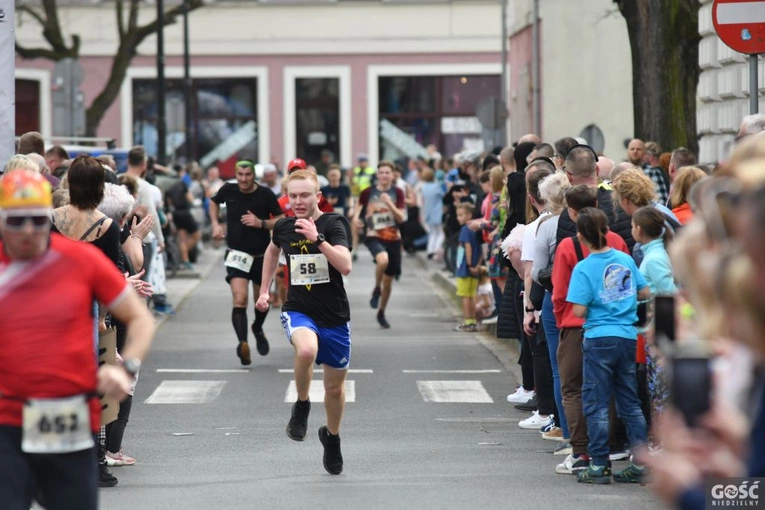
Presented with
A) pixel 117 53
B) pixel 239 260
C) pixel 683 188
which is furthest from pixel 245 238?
pixel 117 53

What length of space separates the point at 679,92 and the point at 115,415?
433 inches

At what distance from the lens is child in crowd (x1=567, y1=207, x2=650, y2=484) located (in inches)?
343

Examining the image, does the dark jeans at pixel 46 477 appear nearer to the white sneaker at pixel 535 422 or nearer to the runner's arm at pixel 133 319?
the runner's arm at pixel 133 319

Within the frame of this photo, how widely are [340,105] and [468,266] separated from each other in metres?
34.1

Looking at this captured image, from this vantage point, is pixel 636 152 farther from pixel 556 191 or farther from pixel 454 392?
pixel 556 191

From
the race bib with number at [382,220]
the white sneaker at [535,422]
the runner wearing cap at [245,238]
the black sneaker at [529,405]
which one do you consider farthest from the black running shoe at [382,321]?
the white sneaker at [535,422]

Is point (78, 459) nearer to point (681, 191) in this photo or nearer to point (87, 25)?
point (681, 191)

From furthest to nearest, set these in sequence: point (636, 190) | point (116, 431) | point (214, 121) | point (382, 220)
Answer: point (214, 121)
point (382, 220)
point (116, 431)
point (636, 190)

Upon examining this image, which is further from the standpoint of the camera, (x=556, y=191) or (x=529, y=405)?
(x=529, y=405)

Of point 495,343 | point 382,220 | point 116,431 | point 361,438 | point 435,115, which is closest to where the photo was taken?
point 116,431

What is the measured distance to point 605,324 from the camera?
28.7 feet

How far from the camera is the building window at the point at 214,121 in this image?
51656mm

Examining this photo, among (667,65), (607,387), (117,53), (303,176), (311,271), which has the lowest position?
(607,387)

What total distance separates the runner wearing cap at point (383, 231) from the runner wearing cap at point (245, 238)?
3168 mm
